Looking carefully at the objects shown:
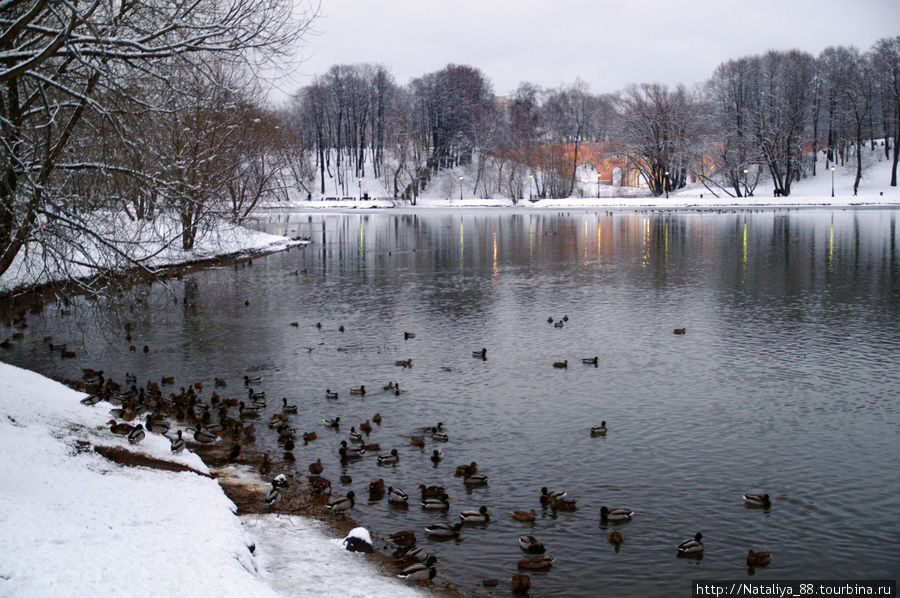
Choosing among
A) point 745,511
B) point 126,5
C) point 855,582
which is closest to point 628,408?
point 745,511

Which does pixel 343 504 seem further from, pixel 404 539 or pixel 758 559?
pixel 758 559

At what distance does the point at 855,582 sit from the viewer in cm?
996

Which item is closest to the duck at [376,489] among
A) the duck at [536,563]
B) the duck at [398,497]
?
the duck at [398,497]

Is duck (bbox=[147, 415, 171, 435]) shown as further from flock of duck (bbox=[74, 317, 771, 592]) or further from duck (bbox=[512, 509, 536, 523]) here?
duck (bbox=[512, 509, 536, 523])

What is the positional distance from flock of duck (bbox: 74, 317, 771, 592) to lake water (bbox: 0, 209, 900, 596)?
0.70ft

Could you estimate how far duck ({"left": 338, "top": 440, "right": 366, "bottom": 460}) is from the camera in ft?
46.0

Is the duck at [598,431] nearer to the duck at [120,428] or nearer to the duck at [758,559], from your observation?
the duck at [758,559]

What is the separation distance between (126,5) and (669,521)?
11.1 metres

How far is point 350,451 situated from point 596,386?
6.98 m

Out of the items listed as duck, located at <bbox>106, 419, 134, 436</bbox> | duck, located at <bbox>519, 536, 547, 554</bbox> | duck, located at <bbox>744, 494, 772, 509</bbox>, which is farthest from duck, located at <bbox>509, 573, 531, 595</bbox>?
duck, located at <bbox>106, 419, 134, 436</bbox>

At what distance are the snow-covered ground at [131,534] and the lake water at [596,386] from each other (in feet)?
4.84

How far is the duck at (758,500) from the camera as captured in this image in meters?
12.0

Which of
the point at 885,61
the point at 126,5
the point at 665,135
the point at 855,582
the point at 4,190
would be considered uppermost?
the point at 885,61

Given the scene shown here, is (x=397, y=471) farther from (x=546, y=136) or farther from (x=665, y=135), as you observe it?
(x=546, y=136)
